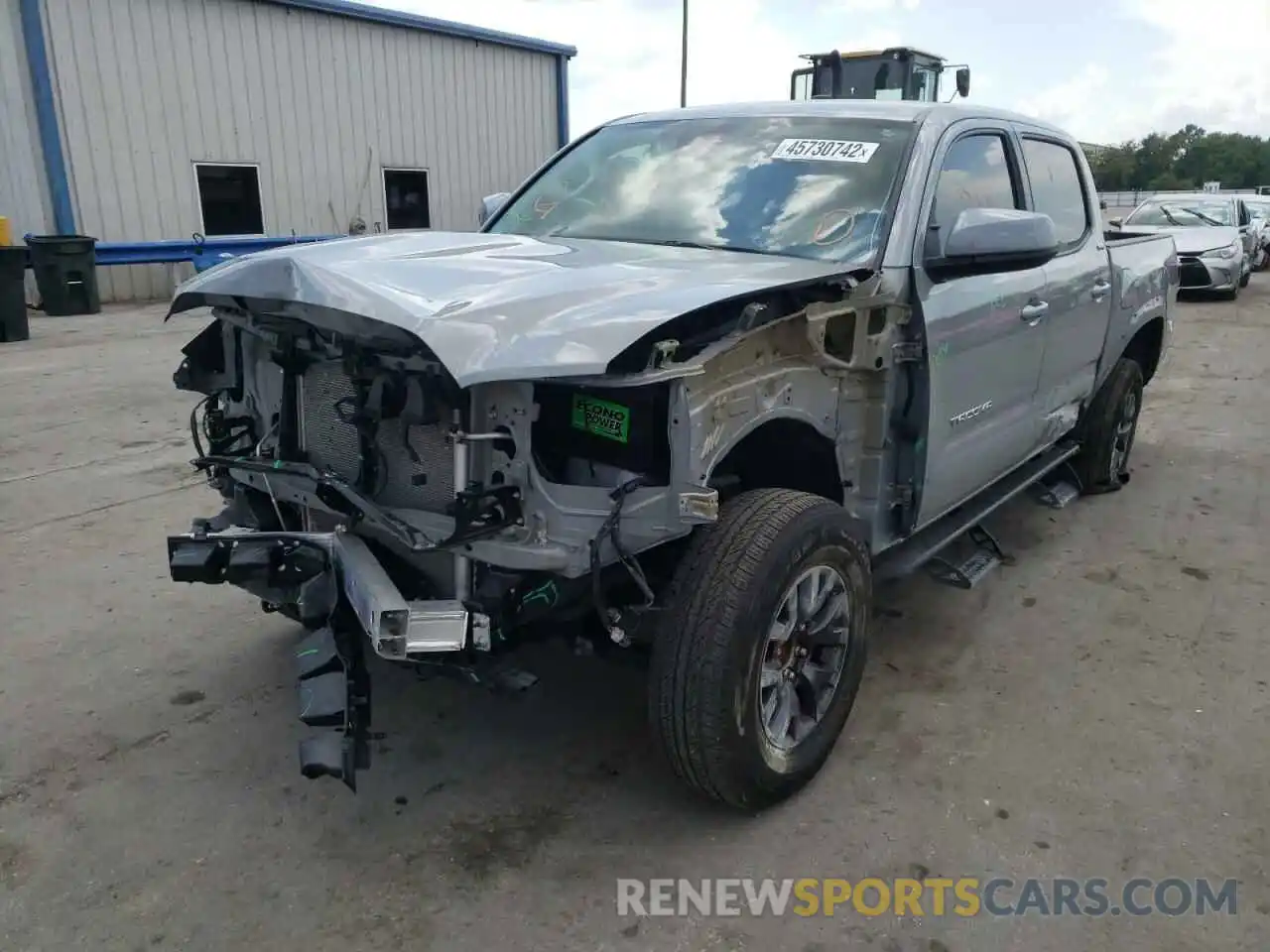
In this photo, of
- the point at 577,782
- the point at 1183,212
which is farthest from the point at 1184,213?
the point at 577,782

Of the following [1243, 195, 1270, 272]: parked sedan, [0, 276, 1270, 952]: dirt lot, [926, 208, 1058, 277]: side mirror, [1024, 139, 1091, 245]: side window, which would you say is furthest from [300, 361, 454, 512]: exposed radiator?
[1243, 195, 1270, 272]: parked sedan

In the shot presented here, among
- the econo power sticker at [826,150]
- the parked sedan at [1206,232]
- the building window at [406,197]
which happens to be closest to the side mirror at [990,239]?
the econo power sticker at [826,150]

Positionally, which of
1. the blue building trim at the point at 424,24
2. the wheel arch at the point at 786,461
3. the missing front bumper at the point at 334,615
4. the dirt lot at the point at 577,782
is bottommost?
the dirt lot at the point at 577,782

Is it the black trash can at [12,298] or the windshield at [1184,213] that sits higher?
the windshield at [1184,213]

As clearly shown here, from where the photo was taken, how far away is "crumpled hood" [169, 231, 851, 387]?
223cm

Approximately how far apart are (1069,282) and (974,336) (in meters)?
1.13

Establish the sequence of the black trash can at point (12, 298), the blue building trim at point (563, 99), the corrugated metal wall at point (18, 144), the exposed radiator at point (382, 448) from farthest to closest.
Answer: the blue building trim at point (563, 99), the corrugated metal wall at point (18, 144), the black trash can at point (12, 298), the exposed radiator at point (382, 448)

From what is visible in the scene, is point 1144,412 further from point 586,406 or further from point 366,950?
point 366,950

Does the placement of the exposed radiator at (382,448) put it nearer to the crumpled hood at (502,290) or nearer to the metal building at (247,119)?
the crumpled hood at (502,290)

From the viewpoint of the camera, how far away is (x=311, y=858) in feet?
8.62

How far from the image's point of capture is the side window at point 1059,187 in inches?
172

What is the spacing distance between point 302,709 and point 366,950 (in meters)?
0.58

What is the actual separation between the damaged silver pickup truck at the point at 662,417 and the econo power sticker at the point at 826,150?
0.4 inches

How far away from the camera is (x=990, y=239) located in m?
3.23
